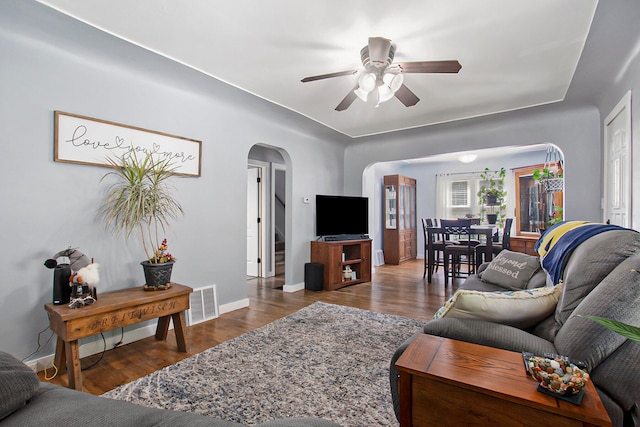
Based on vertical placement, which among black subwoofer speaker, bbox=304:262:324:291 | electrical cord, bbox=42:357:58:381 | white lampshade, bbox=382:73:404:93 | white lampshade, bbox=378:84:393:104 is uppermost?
white lampshade, bbox=382:73:404:93

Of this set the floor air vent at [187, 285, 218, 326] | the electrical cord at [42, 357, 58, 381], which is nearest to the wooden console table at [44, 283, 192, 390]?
the electrical cord at [42, 357, 58, 381]

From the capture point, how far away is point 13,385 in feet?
2.69

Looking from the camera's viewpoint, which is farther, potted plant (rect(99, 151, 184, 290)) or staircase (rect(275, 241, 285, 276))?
staircase (rect(275, 241, 285, 276))

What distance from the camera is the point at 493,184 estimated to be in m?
7.05

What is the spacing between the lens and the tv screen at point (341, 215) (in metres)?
5.02

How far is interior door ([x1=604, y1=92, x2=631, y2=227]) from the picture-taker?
2.53 m

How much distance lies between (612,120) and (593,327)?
3.10m

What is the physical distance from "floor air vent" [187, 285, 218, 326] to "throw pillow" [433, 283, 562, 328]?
271 cm

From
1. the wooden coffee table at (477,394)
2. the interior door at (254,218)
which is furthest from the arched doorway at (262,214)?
the wooden coffee table at (477,394)

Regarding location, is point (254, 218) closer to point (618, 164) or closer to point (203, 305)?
point (203, 305)

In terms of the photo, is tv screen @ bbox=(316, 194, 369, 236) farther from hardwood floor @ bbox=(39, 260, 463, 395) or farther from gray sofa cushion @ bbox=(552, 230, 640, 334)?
gray sofa cushion @ bbox=(552, 230, 640, 334)

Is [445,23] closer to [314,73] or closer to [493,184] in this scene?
[314,73]

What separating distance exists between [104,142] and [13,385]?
2305 millimetres

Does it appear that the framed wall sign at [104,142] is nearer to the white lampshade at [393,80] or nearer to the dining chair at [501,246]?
the white lampshade at [393,80]
